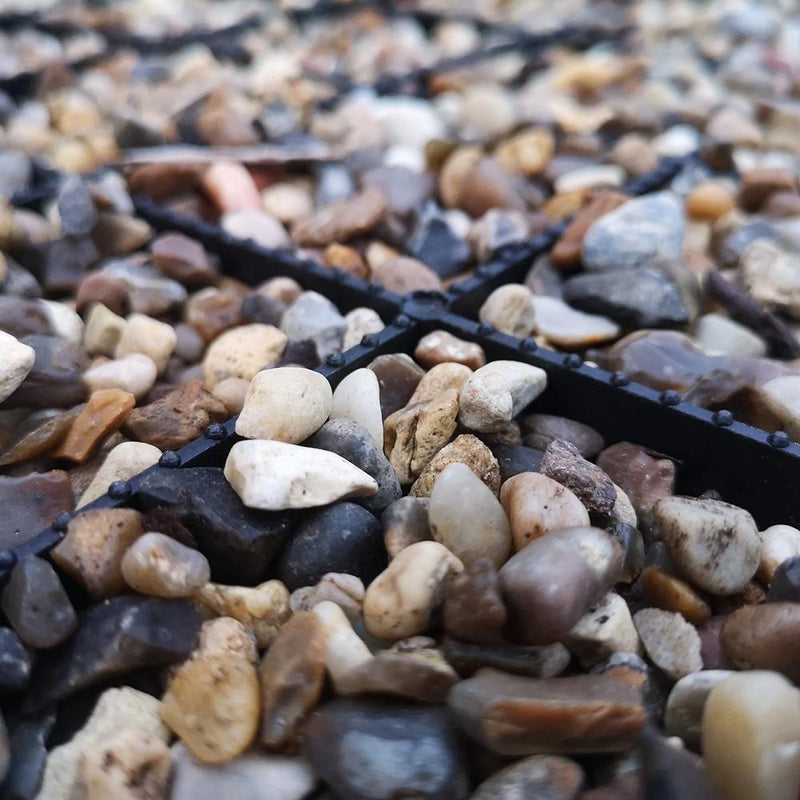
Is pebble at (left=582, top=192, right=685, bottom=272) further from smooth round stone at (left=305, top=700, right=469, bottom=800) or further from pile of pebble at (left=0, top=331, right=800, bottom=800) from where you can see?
smooth round stone at (left=305, top=700, right=469, bottom=800)

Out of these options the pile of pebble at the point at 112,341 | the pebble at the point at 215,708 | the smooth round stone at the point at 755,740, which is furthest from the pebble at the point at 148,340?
the smooth round stone at the point at 755,740

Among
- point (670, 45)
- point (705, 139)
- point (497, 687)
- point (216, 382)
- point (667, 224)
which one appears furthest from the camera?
point (670, 45)

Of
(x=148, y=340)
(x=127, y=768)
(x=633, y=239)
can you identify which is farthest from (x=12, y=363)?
(x=633, y=239)

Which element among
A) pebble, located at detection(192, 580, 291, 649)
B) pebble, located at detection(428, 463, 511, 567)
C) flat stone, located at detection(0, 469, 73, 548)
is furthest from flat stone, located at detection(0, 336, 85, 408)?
pebble, located at detection(428, 463, 511, 567)

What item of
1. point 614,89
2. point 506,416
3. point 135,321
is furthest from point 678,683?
point 614,89

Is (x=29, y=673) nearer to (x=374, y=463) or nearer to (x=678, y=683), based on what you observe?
(x=374, y=463)

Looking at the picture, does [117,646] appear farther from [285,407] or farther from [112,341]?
[112,341]
